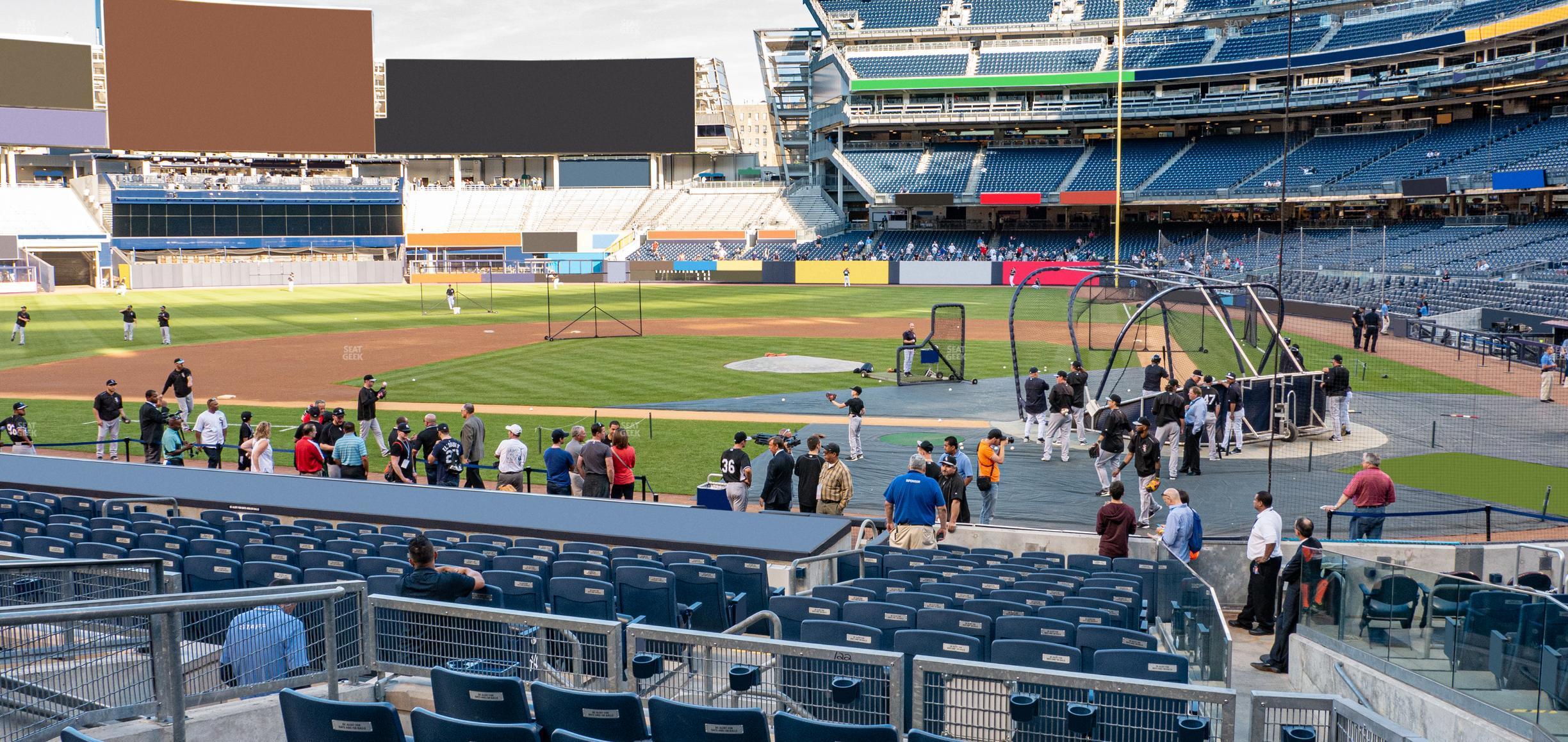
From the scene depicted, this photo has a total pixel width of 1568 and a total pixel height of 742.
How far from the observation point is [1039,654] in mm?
6961

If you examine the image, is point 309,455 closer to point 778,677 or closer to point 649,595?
point 649,595

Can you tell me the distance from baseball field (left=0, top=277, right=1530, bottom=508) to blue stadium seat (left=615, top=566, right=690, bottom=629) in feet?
33.0

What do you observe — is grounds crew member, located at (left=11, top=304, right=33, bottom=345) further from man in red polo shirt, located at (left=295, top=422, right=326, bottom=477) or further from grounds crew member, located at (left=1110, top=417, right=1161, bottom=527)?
grounds crew member, located at (left=1110, top=417, right=1161, bottom=527)

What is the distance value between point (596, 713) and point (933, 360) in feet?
89.2

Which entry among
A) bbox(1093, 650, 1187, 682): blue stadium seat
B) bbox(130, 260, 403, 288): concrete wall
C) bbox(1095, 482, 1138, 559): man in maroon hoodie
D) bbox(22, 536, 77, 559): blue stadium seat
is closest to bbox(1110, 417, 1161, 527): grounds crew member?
bbox(1095, 482, 1138, 559): man in maroon hoodie

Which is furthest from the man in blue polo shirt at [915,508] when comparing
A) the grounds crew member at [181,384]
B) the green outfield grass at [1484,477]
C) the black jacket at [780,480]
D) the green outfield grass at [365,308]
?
the green outfield grass at [365,308]

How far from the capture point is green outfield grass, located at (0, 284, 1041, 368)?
4431cm

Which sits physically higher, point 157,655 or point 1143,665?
point 157,655

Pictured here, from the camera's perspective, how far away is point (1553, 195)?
186ft

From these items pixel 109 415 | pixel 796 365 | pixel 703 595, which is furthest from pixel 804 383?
pixel 703 595

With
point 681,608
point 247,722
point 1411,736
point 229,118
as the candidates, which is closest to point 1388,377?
point 681,608

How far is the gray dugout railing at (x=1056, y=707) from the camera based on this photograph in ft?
17.0

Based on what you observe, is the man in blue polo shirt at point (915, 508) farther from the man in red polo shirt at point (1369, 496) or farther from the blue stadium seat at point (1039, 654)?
the blue stadium seat at point (1039, 654)

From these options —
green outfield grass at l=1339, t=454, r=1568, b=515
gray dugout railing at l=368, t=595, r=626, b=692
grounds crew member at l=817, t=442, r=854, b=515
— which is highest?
gray dugout railing at l=368, t=595, r=626, b=692
